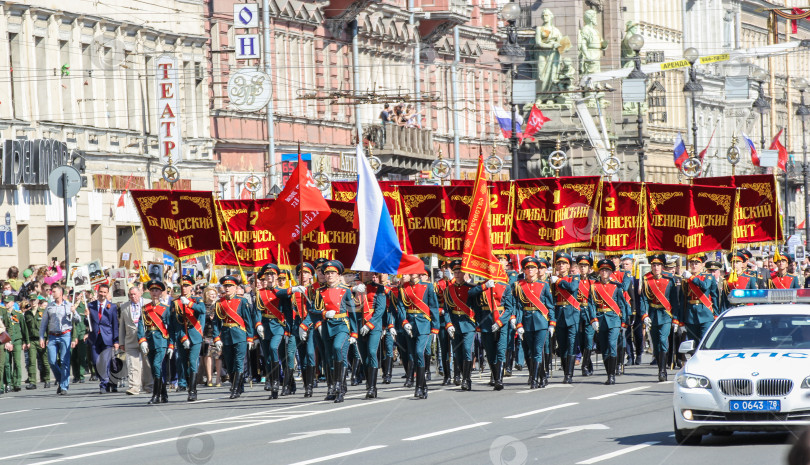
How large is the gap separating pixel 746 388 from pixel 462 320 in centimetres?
796

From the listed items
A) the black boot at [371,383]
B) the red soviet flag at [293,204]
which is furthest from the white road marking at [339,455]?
the red soviet flag at [293,204]

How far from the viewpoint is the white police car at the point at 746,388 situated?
15312 millimetres

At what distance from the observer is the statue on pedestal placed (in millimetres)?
79812

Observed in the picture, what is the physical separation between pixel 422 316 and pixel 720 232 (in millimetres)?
6549

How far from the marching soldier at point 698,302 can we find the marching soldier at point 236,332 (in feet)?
18.9

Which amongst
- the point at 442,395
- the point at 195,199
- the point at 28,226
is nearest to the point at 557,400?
the point at 442,395

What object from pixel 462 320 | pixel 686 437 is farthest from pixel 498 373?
pixel 686 437

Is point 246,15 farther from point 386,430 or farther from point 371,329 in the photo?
point 386,430

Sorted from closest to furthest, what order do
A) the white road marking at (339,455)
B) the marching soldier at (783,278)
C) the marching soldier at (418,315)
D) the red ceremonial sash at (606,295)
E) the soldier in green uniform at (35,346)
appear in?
the white road marking at (339,455) → the marching soldier at (418,315) → the red ceremonial sash at (606,295) → the marching soldier at (783,278) → the soldier in green uniform at (35,346)

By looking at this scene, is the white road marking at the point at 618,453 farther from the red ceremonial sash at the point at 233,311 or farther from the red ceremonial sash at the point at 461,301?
the red ceremonial sash at the point at 233,311

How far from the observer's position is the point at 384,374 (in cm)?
2589

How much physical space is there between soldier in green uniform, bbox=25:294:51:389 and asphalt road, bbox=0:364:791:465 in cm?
315

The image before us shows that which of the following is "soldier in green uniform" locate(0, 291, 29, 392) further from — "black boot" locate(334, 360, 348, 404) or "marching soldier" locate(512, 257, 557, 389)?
"marching soldier" locate(512, 257, 557, 389)

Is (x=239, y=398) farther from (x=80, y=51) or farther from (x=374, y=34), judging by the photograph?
(x=374, y=34)
